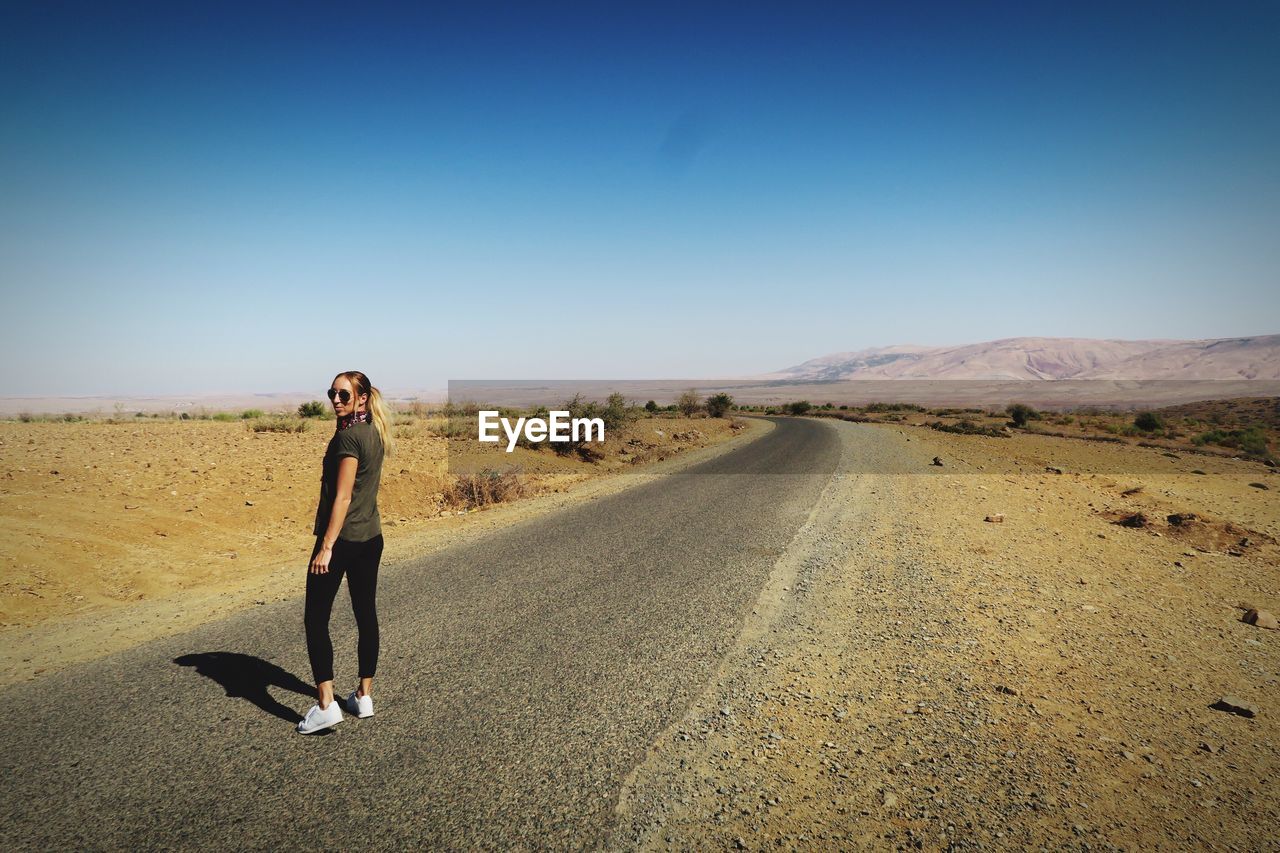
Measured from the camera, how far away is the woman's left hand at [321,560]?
11.1ft

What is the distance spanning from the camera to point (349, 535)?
11.7 ft

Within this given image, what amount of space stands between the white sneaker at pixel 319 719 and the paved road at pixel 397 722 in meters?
0.10

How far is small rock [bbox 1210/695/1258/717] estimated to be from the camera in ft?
13.5

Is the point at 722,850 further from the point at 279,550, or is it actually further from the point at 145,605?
the point at 279,550

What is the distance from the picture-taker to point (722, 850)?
2.75 m

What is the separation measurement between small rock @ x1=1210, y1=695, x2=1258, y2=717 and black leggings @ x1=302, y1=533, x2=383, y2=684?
638 centimetres

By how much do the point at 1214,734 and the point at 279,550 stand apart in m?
11.1

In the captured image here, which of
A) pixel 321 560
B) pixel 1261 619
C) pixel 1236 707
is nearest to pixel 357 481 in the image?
pixel 321 560

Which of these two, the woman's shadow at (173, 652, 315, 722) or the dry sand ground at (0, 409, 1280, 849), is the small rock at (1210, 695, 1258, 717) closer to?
the dry sand ground at (0, 409, 1280, 849)

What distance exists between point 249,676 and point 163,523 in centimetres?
650

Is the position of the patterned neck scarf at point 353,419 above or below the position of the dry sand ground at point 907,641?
above

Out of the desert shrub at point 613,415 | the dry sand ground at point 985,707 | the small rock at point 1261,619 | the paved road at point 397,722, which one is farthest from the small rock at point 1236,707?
the desert shrub at point 613,415

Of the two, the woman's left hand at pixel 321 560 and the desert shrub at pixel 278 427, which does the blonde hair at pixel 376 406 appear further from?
the desert shrub at pixel 278 427

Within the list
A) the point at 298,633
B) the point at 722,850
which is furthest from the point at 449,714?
the point at 298,633
